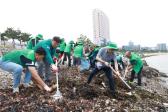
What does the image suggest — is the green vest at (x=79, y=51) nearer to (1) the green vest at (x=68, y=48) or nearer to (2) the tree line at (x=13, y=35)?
(1) the green vest at (x=68, y=48)

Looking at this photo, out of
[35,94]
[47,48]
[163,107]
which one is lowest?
[163,107]

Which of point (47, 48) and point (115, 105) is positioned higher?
point (47, 48)

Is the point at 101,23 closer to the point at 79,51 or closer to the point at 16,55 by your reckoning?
the point at 79,51

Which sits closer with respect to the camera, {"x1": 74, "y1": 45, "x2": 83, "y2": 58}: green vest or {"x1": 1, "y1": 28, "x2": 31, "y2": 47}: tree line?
{"x1": 74, "y1": 45, "x2": 83, "y2": 58}: green vest

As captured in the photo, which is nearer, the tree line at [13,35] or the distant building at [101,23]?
the tree line at [13,35]

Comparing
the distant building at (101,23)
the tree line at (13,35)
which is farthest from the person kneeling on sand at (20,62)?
the distant building at (101,23)

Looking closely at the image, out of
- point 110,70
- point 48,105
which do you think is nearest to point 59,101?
point 48,105

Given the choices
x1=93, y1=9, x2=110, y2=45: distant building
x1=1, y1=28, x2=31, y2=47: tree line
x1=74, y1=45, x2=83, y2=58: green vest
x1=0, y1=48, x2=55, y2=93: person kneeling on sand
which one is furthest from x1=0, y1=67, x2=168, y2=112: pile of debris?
x1=93, y1=9, x2=110, y2=45: distant building

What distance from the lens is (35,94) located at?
1016cm

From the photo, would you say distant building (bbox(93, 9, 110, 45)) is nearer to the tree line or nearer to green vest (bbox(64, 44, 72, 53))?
the tree line

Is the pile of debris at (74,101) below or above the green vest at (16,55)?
below

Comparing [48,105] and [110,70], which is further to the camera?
[110,70]

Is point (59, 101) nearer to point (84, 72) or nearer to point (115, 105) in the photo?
point (115, 105)

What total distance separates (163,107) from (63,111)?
4.05m
